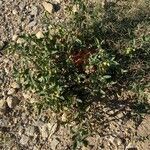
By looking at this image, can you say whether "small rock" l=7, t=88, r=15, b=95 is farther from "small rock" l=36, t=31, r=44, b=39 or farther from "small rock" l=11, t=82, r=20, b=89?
"small rock" l=36, t=31, r=44, b=39

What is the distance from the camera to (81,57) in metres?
4.68

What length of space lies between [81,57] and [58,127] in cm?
81

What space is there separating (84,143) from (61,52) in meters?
1.07

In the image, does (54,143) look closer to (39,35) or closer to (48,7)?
(39,35)

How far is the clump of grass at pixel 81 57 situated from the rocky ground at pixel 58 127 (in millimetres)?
154

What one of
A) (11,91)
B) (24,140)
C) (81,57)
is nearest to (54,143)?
(24,140)

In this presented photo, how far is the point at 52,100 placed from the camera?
4.30 meters

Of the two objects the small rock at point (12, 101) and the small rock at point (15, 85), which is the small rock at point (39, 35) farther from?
the small rock at point (12, 101)

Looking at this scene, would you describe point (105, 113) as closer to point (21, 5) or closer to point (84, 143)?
point (84, 143)

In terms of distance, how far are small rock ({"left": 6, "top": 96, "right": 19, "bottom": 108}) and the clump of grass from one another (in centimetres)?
18

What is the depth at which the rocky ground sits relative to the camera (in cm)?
427

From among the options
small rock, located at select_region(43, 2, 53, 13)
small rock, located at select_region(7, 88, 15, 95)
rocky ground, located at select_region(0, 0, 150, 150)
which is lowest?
rocky ground, located at select_region(0, 0, 150, 150)

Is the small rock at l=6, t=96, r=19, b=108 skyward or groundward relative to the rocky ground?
skyward

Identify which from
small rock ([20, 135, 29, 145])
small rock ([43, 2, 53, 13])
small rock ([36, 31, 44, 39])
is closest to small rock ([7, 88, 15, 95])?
small rock ([20, 135, 29, 145])
